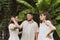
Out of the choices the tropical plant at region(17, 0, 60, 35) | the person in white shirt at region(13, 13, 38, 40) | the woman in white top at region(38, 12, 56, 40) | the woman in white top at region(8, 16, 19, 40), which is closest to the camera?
the woman in white top at region(38, 12, 56, 40)

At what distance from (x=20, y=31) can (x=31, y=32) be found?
0.59 metres

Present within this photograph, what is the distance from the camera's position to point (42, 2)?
1192cm

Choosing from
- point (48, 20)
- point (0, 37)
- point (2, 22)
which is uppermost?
point (48, 20)

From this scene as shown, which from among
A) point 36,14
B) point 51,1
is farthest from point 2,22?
point 51,1

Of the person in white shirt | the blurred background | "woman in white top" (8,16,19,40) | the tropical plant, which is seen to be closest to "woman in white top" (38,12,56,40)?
the person in white shirt

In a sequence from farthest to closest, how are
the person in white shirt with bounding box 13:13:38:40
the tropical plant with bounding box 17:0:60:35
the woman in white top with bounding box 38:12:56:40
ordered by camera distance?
1. the tropical plant with bounding box 17:0:60:35
2. the person in white shirt with bounding box 13:13:38:40
3. the woman in white top with bounding box 38:12:56:40

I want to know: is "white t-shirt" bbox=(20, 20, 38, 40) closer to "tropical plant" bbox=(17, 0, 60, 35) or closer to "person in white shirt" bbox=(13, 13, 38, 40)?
"person in white shirt" bbox=(13, 13, 38, 40)

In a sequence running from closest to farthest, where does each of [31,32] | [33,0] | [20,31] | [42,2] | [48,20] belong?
[48,20]
[31,32]
[20,31]
[42,2]
[33,0]

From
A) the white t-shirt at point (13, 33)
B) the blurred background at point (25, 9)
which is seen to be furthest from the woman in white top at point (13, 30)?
the blurred background at point (25, 9)

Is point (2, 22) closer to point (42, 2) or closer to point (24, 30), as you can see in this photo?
point (42, 2)

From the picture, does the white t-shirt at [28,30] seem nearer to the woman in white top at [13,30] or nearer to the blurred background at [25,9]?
the woman in white top at [13,30]

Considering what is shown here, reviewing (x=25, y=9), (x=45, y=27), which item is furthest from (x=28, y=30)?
(x=25, y=9)

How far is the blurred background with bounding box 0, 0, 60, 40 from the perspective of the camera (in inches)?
475

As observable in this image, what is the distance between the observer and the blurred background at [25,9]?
12.1 meters
